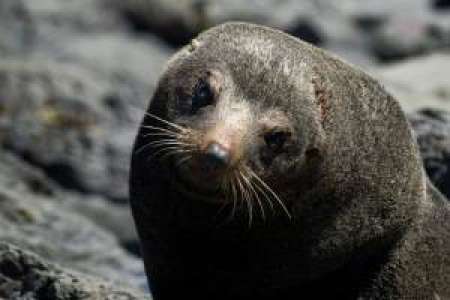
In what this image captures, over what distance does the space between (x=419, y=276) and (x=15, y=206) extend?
4.40 m

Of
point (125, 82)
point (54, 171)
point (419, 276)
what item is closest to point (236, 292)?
point (419, 276)

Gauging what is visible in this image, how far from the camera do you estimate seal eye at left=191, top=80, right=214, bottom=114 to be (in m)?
7.60

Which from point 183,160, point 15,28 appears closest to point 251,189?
point 183,160

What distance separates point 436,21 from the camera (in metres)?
20.6

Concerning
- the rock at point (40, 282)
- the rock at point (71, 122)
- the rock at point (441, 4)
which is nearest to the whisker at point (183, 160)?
the rock at point (40, 282)

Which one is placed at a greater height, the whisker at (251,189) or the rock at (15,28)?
the whisker at (251,189)

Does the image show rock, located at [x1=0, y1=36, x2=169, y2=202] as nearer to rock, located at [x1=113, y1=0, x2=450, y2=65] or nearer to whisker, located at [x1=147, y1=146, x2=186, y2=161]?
rock, located at [x1=113, y1=0, x2=450, y2=65]

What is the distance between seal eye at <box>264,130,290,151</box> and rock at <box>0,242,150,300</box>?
1643mm

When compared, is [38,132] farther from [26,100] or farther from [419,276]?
[419,276]

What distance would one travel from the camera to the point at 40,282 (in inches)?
329

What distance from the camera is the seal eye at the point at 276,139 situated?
24.7ft

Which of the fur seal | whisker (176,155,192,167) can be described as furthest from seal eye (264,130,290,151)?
whisker (176,155,192,167)

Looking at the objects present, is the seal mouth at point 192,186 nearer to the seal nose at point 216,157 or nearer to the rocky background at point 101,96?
the seal nose at point 216,157

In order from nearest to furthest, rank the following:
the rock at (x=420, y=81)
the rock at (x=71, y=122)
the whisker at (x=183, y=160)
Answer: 1. the whisker at (x=183, y=160)
2. the rock at (x=420, y=81)
3. the rock at (x=71, y=122)
